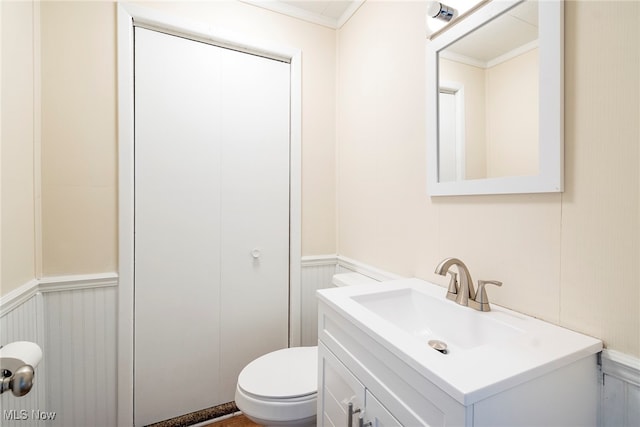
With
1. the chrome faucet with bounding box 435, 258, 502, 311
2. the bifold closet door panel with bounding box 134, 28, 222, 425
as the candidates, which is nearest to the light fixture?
the chrome faucet with bounding box 435, 258, 502, 311

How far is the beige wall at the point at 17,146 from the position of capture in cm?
100

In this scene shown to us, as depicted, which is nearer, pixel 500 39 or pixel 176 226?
pixel 500 39

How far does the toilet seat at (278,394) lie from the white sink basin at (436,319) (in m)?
0.46

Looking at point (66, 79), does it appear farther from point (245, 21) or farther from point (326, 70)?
point (326, 70)

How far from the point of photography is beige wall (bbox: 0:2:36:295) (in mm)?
1005

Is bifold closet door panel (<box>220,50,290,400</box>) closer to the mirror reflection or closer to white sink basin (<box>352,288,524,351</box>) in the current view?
white sink basin (<box>352,288,524,351</box>)

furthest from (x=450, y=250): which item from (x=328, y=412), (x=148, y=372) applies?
(x=148, y=372)

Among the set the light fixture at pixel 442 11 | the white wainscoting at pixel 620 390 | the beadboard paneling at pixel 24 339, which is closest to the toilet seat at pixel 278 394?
the beadboard paneling at pixel 24 339

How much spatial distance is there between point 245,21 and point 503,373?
188 cm

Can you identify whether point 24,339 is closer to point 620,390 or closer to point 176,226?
point 176,226

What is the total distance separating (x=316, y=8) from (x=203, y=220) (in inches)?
54.0

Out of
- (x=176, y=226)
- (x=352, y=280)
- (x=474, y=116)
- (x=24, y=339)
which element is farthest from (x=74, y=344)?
(x=474, y=116)

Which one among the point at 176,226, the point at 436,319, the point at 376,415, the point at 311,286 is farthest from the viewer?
the point at 311,286

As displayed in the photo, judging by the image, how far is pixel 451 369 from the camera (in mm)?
582
